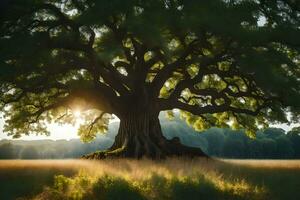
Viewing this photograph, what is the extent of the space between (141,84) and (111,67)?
2.12m

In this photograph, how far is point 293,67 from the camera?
2203cm

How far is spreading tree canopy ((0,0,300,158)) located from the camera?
1906 centimetres

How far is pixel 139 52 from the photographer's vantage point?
26.5 m

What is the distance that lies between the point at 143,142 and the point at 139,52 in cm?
545

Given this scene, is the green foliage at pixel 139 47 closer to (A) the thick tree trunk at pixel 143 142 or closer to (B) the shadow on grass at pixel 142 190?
(A) the thick tree trunk at pixel 143 142

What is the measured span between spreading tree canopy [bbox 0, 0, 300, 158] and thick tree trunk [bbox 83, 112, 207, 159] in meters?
0.07

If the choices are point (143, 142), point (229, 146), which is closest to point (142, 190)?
point (143, 142)

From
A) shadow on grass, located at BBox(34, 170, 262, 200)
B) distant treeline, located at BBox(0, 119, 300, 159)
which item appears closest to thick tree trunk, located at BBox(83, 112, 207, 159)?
shadow on grass, located at BBox(34, 170, 262, 200)

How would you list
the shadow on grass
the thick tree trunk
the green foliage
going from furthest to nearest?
the thick tree trunk < the green foliage < the shadow on grass

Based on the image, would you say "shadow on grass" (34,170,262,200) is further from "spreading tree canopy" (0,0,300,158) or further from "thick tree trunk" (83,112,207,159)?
"thick tree trunk" (83,112,207,159)

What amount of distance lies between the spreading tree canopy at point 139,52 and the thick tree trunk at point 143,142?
0.07 m

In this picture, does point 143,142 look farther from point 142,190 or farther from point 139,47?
point 142,190

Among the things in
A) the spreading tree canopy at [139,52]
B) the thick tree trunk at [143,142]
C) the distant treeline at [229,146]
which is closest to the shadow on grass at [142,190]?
the spreading tree canopy at [139,52]

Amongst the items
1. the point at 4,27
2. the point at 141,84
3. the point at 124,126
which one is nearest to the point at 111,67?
the point at 141,84
